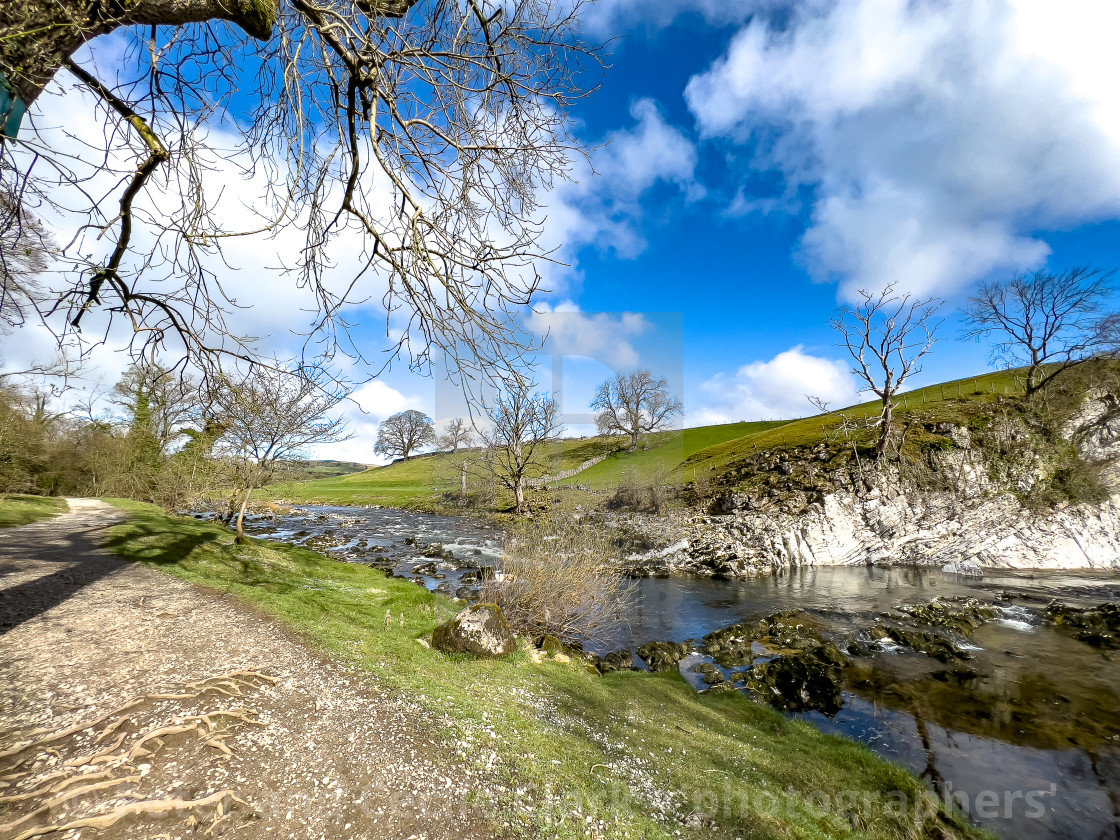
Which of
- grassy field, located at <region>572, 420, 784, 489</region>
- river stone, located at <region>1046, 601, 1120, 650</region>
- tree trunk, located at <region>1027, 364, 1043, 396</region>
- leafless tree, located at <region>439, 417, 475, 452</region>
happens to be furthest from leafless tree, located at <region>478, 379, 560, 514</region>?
tree trunk, located at <region>1027, 364, 1043, 396</region>

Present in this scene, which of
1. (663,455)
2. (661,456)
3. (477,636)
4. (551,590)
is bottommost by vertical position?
(477,636)

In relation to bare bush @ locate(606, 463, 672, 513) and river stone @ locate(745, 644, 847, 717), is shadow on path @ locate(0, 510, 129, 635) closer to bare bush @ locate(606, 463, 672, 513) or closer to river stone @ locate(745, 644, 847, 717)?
river stone @ locate(745, 644, 847, 717)

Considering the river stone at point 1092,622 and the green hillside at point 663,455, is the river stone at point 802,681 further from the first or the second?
the green hillside at point 663,455

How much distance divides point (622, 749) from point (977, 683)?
9.68m

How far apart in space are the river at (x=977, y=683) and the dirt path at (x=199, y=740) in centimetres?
788

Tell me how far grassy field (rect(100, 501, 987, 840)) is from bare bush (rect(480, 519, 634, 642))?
191cm

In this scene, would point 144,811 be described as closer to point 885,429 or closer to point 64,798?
point 64,798

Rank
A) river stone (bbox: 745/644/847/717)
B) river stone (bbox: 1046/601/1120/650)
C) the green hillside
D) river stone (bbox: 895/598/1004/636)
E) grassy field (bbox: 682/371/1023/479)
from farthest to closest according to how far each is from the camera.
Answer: the green hillside → grassy field (bbox: 682/371/1023/479) → river stone (bbox: 895/598/1004/636) → river stone (bbox: 1046/601/1120/650) → river stone (bbox: 745/644/847/717)

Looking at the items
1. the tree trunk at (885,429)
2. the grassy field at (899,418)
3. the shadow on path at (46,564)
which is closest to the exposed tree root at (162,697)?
the shadow on path at (46,564)

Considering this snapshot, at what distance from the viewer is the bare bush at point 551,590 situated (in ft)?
37.1

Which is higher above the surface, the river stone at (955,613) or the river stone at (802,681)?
the river stone at (955,613)

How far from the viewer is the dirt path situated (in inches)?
142

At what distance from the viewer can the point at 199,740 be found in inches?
175

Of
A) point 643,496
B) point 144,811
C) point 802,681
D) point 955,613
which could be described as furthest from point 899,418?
point 144,811
